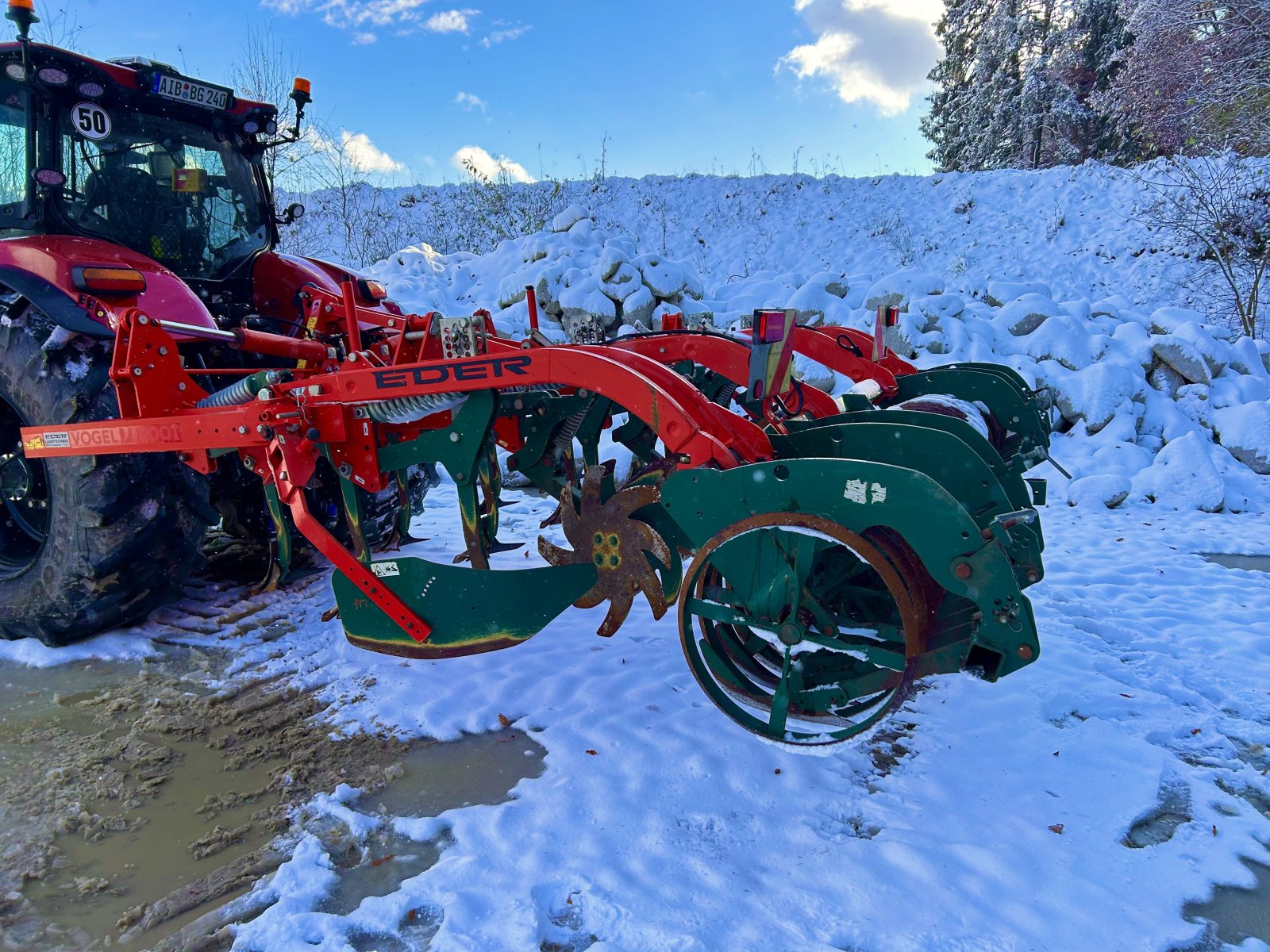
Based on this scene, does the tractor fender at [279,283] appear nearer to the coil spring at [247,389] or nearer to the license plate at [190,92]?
the license plate at [190,92]

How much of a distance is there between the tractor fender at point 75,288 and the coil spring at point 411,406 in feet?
3.75

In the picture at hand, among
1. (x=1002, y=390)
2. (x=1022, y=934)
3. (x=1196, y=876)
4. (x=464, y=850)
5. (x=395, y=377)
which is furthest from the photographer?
(x=1002, y=390)

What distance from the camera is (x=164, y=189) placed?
3.95m

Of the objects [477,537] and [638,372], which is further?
[477,537]

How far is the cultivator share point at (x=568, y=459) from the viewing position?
216cm

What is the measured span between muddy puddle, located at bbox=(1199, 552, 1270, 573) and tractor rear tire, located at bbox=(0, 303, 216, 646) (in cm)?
550

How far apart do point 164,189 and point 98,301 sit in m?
1.15

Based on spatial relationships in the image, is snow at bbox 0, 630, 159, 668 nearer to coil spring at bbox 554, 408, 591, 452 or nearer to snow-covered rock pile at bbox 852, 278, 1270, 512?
coil spring at bbox 554, 408, 591, 452

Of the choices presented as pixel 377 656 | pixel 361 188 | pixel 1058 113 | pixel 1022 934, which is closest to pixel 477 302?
pixel 377 656

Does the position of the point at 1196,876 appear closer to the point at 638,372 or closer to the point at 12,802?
the point at 638,372

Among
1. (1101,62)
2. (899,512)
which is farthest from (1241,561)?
(1101,62)

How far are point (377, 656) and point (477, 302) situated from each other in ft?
25.4

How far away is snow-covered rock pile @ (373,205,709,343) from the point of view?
9.04 metres

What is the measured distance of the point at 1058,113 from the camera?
19.2m
